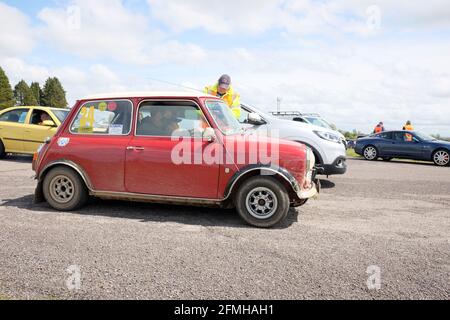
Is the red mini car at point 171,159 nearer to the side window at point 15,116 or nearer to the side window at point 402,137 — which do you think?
the side window at point 15,116

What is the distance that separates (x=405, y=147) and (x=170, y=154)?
520 inches

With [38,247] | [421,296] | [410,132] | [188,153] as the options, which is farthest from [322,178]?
[410,132]

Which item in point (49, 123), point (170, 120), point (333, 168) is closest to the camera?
point (170, 120)

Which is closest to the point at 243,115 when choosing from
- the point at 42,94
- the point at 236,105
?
the point at 236,105

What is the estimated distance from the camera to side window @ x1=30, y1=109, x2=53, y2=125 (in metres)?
11.1

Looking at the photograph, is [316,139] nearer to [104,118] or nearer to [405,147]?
[104,118]

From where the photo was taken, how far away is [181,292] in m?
2.98

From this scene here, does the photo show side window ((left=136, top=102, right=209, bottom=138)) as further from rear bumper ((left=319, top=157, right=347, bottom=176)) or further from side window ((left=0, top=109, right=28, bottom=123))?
side window ((left=0, top=109, right=28, bottom=123))

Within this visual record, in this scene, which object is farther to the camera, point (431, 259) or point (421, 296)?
point (431, 259)

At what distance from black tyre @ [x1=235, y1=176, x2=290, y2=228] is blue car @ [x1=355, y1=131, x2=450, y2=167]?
1246 centimetres

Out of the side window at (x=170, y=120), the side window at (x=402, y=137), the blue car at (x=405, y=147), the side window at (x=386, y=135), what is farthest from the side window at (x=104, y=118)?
the side window at (x=386, y=135)

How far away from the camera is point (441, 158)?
1458cm
